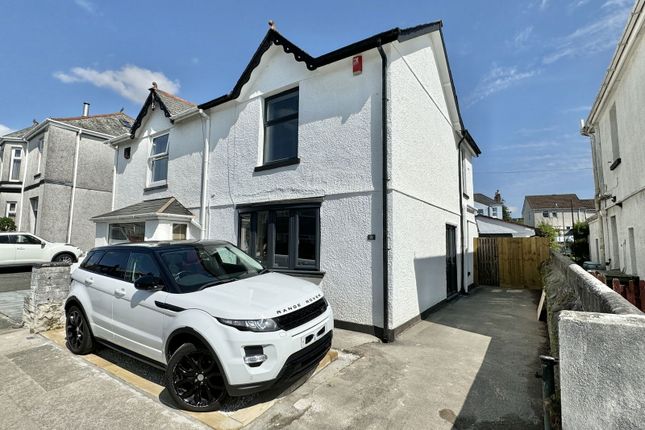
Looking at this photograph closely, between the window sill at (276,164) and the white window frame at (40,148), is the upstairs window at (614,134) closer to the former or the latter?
the window sill at (276,164)

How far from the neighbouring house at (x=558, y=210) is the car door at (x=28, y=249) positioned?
179 feet

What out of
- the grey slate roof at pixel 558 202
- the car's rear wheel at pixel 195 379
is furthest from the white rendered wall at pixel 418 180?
the grey slate roof at pixel 558 202

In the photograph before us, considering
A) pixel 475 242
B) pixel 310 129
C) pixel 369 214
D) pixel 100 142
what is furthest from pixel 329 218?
pixel 100 142

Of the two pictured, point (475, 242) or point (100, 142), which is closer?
point (475, 242)

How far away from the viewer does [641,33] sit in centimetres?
719

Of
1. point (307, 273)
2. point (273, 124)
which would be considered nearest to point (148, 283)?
point (307, 273)

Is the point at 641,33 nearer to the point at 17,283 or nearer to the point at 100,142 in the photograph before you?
the point at 17,283

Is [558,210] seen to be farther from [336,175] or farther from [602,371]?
[602,371]

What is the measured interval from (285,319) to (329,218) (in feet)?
10.8

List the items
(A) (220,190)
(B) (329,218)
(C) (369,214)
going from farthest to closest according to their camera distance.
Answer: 1. (A) (220,190)
2. (B) (329,218)
3. (C) (369,214)

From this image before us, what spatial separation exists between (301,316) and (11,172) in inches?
916

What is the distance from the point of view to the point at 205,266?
14.3ft

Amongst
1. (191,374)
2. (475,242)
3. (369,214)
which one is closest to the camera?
(191,374)

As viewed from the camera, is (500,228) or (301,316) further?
(500,228)
